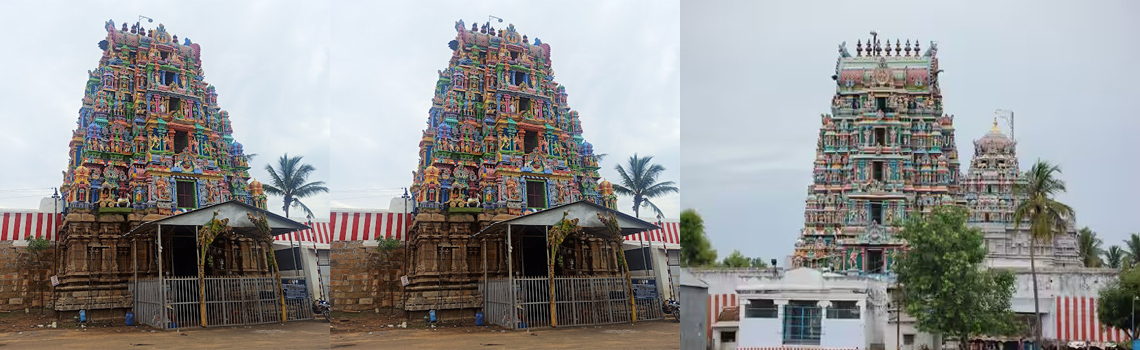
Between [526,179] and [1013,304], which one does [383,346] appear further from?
[1013,304]

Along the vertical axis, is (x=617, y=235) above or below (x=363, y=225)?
below

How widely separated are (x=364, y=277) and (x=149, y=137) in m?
4.61

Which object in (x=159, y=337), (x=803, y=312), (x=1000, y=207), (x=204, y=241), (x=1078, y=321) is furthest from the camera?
(x=1000, y=207)

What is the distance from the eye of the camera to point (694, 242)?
12.3 meters

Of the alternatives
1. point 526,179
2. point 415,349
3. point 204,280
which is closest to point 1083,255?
point 526,179

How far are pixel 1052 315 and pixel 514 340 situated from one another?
9.74 metres

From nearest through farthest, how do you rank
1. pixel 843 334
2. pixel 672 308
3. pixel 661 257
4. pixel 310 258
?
pixel 672 308 → pixel 310 258 → pixel 843 334 → pixel 661 257

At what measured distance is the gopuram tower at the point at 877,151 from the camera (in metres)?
17.6

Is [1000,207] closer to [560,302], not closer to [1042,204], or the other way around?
[1042,204]

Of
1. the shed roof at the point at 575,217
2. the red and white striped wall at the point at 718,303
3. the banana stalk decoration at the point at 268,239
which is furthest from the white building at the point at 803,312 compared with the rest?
the banana stalk decoration at the point at 268,239

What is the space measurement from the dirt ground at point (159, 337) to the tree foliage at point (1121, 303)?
11.7 metres

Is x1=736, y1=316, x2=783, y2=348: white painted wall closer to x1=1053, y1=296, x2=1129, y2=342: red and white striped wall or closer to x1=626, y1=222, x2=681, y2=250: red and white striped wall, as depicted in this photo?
x1=626, y1=222, x2=681, y2=250: red and white striped wall

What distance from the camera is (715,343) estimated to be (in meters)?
13.5

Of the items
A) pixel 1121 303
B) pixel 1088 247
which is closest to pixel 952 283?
pixel 1121 303
